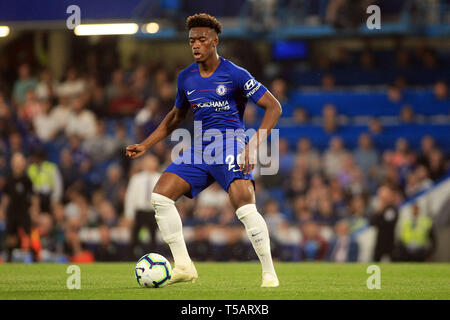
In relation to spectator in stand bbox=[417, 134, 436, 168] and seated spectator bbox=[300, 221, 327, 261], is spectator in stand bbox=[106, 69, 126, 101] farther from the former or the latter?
spectator in stand bbox=[417, 134, 436, 168]

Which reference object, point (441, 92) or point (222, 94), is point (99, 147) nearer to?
point (441, 92)

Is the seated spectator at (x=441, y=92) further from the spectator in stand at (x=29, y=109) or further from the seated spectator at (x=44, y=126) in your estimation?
the spectator in stand at (x=29, y=109)

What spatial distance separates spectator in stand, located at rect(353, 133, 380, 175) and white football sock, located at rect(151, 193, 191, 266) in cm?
922

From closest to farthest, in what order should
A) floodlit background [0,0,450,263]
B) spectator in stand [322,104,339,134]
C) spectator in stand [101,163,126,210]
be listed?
floodlit background [0,0,450,263]
spectator in stand [101,163,126,210]
spectator in stand [322,104,339,134]

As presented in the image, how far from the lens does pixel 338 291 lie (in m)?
7.07

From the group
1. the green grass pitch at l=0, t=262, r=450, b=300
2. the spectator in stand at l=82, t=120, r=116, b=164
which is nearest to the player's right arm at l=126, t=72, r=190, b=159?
the green grass pitch at l=0, t=262, r=450, b=300

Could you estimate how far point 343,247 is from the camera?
14.7 metres

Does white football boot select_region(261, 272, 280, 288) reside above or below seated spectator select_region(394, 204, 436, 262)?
above

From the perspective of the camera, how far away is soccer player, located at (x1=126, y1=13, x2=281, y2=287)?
23.3 ft

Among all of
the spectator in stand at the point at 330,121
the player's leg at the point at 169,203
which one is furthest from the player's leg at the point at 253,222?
the spectator in stand at the point at 330,121
